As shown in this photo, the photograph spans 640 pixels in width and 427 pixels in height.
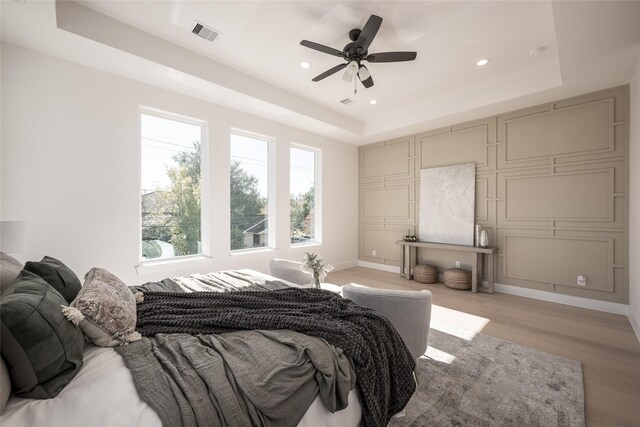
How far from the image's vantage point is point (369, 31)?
2439 millimetres

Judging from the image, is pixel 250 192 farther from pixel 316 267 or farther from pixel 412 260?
pixel 412 260

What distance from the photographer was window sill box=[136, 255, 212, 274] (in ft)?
11.1

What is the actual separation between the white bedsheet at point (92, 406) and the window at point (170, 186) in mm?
2734

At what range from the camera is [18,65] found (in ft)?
8.56

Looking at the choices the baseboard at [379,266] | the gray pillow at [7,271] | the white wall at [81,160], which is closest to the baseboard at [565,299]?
the baseboard at [379,266]

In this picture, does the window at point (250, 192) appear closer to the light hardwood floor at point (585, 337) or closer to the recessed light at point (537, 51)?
the light hardwood floor at point (585, 337)

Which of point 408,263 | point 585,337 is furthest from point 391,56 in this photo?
point 408,263

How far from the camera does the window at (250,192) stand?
14.4ft

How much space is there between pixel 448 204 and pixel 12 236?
540 centimetres

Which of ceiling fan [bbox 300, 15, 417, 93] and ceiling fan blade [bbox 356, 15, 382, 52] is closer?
ceiling fan blade [bbox 356, 15, 382, 52]

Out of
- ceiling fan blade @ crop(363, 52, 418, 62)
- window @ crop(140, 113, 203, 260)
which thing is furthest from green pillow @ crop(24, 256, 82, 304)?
ceiling fan blade @ crop(363, 52, 418, 62)

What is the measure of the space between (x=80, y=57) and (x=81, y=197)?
1.48m

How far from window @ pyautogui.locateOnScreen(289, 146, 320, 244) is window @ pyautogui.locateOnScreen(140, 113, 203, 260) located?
178cm

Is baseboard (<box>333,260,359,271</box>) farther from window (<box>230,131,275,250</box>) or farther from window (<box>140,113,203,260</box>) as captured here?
window (<box>140,113,203,260</box>)
